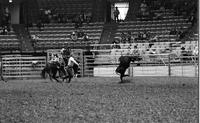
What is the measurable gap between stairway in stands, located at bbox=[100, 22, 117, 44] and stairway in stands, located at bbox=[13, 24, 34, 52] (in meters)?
5.16

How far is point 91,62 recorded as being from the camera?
103 ft

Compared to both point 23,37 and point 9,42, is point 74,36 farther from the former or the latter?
point 9,42

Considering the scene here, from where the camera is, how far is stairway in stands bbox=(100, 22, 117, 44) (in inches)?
1500

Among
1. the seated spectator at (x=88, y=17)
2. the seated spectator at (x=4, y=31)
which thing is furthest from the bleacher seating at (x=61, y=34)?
the seated spectator at (x=4, y=31)

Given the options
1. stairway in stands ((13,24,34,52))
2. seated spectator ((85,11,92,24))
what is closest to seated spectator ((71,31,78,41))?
seated spectator ((85,11,92,24))

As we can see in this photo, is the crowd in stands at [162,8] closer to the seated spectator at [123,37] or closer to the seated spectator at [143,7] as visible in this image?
the seated spectator at [143,7]

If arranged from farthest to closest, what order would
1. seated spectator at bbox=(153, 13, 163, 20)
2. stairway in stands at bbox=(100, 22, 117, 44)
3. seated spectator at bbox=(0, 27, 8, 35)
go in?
1. seated spectator at bbox=(0, 27, 8, 35)
2. seated spectator at bbox=(153, 13, 163, 20)
3. stairway in stands at bbox=(100, 22, 117, 44)

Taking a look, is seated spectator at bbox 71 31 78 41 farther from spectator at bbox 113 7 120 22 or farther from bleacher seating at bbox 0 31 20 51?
bleacher seating at bbox 0 31 20 51

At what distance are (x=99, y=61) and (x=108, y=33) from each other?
822 cm

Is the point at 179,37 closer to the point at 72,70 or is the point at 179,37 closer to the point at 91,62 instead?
the point at 91,62

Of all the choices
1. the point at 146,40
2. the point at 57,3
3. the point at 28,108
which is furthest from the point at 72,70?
the point at 57,3

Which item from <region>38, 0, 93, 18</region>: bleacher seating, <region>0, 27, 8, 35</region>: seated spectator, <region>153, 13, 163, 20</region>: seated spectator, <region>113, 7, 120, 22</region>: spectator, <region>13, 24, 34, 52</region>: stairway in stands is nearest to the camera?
<region>13, 24, 34, 52</region>: stairway in stands

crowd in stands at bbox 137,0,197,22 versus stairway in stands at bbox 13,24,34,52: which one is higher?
crowd in stands at bbox 137,0,197,22

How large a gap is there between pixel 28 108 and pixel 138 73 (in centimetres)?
1898
